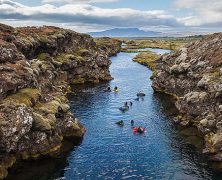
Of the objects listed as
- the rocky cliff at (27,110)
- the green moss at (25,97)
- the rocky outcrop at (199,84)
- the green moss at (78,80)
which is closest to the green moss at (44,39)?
the rocky cliff at (27,110)

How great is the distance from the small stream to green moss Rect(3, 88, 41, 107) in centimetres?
1476

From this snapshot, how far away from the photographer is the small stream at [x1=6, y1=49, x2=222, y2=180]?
6800 centimetres

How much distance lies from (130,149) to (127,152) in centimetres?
212

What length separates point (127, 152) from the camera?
259 ft

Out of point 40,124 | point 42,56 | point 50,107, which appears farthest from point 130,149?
point 42,56

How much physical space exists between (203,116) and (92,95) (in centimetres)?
5493

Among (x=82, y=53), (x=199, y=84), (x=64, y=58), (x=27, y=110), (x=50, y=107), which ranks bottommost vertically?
(x=50, y=107)

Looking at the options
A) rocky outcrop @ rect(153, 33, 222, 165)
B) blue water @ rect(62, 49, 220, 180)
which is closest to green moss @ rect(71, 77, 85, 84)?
rocky outcrop @ rect(153, 33, 222, 165)

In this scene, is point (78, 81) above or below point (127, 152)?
above

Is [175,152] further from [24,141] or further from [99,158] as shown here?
[24,141]

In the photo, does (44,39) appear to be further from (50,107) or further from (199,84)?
(199,84)

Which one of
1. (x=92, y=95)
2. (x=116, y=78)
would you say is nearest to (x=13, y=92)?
(x=92, y=95)

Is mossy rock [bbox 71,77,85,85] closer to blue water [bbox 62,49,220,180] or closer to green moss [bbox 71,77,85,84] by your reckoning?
green moss [bbox 71,77,85,84]

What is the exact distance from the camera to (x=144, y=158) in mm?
75500
